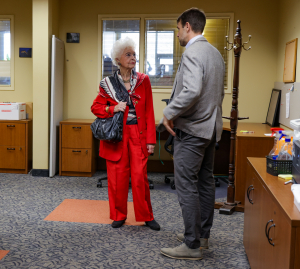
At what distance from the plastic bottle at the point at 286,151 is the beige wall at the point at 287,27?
206 cm

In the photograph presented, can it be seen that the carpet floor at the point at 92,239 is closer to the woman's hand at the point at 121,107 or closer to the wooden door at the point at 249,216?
the wooden door at the point at 249,216

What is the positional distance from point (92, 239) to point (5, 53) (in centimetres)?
365

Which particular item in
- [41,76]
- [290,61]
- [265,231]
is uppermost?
[290,61]

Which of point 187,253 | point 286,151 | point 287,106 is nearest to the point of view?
point 286,151

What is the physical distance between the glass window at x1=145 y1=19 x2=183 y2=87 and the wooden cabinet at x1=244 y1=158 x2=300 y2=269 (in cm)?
300

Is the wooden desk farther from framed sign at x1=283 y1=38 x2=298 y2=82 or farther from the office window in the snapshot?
the office window

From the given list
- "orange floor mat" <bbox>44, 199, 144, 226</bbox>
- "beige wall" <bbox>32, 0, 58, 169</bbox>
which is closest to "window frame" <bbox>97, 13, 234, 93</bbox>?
"beige wall" <bbox>32, 0, 58, 169</bbox>

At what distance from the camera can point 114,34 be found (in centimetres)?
500

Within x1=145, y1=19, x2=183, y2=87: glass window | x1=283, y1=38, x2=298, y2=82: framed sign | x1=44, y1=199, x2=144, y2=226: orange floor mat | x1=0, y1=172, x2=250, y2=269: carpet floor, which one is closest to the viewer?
x1=0, y1=172, x2=250, y2=269: carpet floor

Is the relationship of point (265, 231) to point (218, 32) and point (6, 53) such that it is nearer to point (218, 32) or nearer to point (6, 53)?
point (218, 32)

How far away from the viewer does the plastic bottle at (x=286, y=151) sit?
5.84ft

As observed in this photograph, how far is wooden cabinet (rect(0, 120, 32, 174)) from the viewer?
465cm

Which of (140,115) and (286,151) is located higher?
(140,115)

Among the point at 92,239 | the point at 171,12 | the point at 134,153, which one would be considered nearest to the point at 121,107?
the point at 134,153
